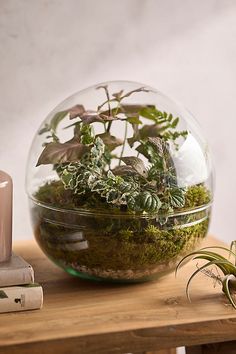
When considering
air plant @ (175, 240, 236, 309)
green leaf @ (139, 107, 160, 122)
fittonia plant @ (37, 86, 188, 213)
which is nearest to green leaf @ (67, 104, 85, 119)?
fittonia plant @ (37, 86, 188, 213)

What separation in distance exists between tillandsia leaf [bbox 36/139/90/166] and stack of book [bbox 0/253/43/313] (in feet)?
0.64

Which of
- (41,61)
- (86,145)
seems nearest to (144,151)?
(86,145)

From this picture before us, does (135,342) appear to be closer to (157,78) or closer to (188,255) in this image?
(188,255)

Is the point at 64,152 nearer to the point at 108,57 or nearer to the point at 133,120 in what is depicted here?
the point at 133,120

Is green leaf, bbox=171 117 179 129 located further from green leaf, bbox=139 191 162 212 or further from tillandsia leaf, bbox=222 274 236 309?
tillandsia leaf, bbox=222 274 236 309

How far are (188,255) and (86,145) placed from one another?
0.89ft

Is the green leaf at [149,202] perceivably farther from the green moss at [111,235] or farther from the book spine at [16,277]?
the book spine at [16,277]

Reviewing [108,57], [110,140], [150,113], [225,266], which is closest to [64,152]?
[110,140]

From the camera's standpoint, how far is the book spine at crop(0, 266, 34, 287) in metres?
1.21

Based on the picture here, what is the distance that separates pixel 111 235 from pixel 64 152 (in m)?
0.17

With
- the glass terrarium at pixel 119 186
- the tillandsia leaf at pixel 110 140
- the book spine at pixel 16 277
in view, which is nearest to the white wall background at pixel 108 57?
the glass terrarium at pixel 119 186

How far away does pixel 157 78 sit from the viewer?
1.82 m

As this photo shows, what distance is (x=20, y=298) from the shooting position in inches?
46.9

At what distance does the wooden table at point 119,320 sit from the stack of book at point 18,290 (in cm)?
2
